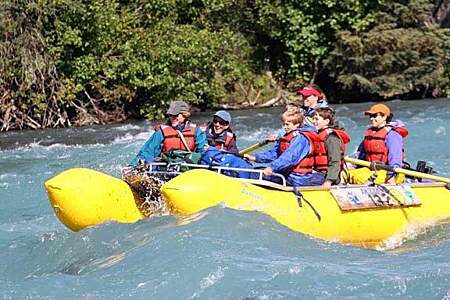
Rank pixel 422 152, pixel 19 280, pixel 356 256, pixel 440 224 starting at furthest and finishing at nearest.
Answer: pixel 422 152 → pixel 440 224 → pixel 356 256 → pixel 19 280

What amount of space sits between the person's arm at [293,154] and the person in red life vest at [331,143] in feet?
0.83

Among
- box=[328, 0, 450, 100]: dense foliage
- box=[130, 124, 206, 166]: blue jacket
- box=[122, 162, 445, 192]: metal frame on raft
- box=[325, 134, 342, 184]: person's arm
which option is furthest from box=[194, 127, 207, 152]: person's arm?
box=[328, 0, 450, 100]: dense foliage

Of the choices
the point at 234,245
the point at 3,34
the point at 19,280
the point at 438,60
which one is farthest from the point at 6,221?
the point at 438,60

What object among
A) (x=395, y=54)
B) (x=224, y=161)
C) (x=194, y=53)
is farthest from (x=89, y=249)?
(x=395, y=54)

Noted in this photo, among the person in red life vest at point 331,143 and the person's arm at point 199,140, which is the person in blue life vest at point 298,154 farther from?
the person's arm at point 199,140

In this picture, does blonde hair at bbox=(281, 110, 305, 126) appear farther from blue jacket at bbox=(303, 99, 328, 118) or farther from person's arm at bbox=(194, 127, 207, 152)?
person's arm at bbox=(194, 127, 207, 152)

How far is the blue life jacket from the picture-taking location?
709 centimetres

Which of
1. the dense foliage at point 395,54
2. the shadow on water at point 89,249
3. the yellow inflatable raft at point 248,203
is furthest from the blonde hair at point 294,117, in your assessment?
the dense foliage at point 395,54

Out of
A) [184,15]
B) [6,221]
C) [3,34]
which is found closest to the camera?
[6,221]

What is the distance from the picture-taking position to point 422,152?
12664 mm

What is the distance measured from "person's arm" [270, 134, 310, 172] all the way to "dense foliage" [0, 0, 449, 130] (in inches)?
407

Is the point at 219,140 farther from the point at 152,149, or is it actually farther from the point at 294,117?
the point at 294,117

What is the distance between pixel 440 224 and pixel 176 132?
8.10 feet

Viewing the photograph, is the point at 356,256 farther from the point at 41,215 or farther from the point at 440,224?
the point at 41,215
